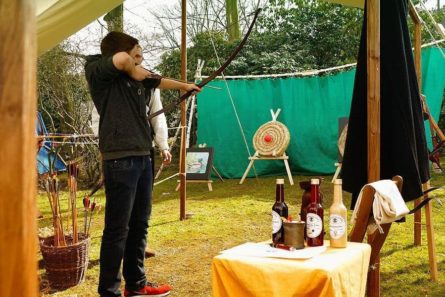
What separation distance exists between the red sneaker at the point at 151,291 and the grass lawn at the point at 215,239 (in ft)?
0.33

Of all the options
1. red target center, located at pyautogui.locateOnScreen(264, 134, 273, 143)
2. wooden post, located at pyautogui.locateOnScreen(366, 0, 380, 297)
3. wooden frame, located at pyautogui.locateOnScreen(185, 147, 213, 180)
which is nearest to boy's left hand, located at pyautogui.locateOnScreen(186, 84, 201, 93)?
wooden post, located at pyautogui.locateOnScreen(366, 0, 380, 297)

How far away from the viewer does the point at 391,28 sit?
6.88ft

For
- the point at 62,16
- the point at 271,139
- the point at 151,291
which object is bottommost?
the point at 151,291

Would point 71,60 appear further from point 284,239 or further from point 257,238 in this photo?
point 284,239

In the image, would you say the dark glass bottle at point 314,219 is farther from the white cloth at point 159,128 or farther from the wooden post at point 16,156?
the white cloth at point 159,128

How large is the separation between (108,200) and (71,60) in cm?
580

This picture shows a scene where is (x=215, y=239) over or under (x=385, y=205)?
under

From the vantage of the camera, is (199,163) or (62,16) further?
(199,163)

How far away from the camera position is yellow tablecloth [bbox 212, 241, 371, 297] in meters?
1.38

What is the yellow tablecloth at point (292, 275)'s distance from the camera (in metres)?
1.38

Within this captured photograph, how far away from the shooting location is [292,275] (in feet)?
4.63

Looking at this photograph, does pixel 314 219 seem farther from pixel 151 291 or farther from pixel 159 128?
pixel 159 128

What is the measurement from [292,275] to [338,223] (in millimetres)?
324

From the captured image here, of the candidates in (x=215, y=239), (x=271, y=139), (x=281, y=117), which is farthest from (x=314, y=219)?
(x=281, y=117)
